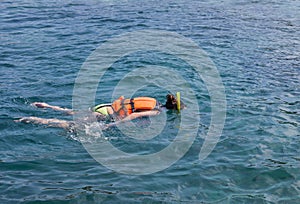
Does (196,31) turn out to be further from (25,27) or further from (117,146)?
(117,146)

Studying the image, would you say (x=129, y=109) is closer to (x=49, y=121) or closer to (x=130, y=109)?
(x=130, y=109)

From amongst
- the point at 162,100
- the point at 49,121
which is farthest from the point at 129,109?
the point at 49,121

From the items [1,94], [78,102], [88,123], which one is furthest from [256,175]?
[1,94]

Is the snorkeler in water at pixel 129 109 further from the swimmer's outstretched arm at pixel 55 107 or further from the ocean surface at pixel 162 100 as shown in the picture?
→ the swimmer's outstretched arm at pixel 55 107

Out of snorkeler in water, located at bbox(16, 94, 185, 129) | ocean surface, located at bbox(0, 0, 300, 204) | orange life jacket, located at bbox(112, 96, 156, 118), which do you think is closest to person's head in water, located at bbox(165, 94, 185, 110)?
snorkeler in water, located at bbox(16, 94, 185, 129)

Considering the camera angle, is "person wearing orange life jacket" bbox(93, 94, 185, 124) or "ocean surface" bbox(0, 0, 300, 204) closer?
"ocean surface" bbox(0, 0, 300, 204)

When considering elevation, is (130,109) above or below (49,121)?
above

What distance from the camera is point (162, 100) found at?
12984 millimetres

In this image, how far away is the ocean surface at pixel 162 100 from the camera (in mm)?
8562

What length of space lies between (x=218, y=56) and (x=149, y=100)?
555 cm

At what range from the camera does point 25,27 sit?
20.4m

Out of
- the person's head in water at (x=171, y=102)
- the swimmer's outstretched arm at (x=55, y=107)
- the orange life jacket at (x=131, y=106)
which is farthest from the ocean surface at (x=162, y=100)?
the orange life jacket at (x=131, y=106)

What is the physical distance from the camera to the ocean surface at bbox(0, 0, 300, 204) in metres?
8.56

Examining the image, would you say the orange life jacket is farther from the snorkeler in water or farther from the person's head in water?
the person's head in water
